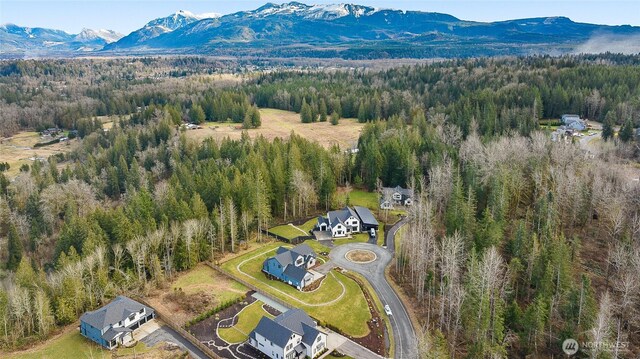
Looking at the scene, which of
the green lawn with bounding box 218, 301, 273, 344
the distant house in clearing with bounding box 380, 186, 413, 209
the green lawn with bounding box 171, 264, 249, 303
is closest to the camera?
the green lawn with bounding box 218, 301, 273, 344

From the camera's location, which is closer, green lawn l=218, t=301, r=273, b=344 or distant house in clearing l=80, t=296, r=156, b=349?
distant house in clearing l=80, t=296, r=156, b=349

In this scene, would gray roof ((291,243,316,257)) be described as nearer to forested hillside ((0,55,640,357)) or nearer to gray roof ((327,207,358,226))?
gray roof ((327,207,358,226))

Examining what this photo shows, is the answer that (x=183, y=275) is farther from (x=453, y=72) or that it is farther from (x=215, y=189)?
(x=453, y=72)

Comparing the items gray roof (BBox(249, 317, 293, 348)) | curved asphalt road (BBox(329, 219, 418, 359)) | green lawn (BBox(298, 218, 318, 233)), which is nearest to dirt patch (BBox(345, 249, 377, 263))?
curved asphalt road (BBox(329, 219, 418, 359))

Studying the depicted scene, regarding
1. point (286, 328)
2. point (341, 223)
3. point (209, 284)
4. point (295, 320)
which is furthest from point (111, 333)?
point (341, 223)

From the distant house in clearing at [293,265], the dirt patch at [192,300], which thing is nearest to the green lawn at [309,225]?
the distant house in clearing at [293,265]

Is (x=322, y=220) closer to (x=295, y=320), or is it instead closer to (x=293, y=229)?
(x=293, y=229)

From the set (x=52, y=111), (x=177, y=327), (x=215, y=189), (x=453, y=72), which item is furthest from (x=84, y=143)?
(x=453, y=72)
